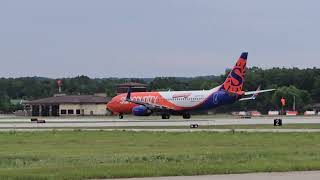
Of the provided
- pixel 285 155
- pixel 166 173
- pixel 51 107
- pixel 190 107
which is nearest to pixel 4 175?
pixel 166 173

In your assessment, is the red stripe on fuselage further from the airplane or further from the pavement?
the pavement

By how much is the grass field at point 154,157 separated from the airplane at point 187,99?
2380 inches

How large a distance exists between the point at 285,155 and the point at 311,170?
20.8 feet

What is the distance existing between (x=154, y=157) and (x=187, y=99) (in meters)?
80.4

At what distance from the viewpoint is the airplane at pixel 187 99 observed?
352 ft

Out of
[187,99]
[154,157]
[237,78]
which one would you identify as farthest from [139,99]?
[154,157]

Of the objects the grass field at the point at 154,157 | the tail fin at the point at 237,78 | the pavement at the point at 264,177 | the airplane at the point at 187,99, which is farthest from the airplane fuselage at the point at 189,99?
the pavement at the point at 264,177

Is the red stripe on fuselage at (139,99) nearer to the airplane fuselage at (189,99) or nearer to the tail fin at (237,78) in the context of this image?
the airplane fuselage at (189,99)

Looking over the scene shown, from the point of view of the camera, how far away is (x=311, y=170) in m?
25.7

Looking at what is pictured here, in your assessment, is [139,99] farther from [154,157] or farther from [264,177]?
[264,177]

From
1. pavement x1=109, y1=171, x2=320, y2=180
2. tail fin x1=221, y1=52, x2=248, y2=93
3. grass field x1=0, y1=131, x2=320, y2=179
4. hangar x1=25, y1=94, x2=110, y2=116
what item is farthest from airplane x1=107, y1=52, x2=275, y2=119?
Result: pavement x1=109, y1=171, x2=320, y2=180

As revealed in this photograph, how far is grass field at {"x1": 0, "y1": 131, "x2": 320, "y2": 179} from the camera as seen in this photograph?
25.3 meters

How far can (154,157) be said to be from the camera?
31422 millimetres

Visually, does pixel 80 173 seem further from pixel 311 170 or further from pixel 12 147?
pixel 12 147
